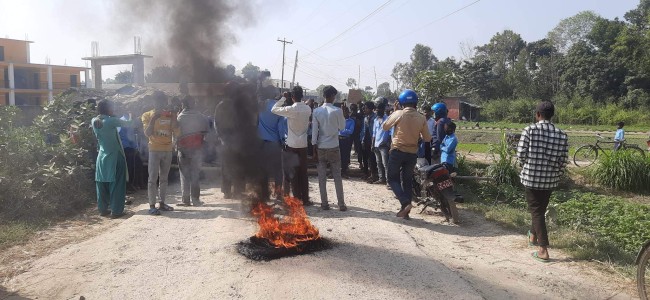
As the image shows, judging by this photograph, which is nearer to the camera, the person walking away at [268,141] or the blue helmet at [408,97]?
the blue helmet at [408,97]

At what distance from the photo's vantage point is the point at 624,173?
11883mm

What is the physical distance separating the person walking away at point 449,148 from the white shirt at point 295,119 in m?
2.46

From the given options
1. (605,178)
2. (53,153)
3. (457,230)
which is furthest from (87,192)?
(605,178)

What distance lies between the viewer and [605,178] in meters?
12.2

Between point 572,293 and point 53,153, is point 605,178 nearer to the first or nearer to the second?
point 572,293

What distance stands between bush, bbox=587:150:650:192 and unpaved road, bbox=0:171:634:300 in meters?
7.72

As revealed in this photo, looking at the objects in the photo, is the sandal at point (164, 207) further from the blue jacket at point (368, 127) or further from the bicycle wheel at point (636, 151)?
the bicycle wheel at point (636, 151)

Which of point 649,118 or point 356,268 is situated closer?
point 356,268

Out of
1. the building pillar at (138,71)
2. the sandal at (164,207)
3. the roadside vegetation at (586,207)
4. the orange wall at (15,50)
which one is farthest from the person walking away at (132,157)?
the orange wall at (15,50)

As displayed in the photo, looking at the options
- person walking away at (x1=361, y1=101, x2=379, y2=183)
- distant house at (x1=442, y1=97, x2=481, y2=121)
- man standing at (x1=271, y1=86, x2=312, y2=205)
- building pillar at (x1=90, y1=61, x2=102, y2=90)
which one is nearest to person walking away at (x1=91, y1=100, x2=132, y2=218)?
man standing at (x1=271, y1=86, x2=312, y2=205)

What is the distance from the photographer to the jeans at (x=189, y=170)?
289 inches

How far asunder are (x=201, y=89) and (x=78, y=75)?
151 feet

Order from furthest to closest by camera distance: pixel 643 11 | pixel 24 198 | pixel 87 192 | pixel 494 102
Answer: pixel 643 11 → pixel 494 102 → pixel 87 192 → pixel 24 198

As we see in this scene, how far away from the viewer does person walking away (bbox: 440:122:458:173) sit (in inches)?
307
